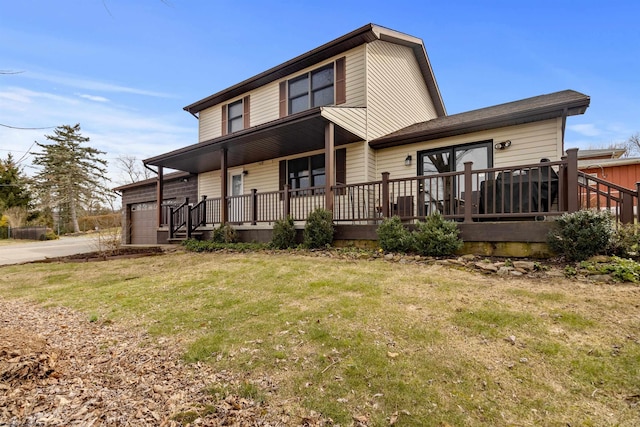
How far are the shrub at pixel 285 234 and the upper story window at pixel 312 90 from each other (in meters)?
4.39

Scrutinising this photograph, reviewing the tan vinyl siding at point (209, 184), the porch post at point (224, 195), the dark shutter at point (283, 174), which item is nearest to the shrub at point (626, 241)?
the dark shutter at point (283, 174)

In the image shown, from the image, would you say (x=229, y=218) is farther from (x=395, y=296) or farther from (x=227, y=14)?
(x=395, y=296)

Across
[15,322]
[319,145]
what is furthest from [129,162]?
[15,322]

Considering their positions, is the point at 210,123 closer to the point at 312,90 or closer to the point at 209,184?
the point at 209,184

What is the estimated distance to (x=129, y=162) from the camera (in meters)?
35.8

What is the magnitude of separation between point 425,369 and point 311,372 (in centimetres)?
86

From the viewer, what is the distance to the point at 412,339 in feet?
8.93

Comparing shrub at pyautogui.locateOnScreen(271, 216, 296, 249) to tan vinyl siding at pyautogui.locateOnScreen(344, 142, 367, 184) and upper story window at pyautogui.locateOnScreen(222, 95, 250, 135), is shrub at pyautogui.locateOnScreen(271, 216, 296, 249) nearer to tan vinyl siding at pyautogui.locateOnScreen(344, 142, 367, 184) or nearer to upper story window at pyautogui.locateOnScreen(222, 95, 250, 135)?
tan vinyl siding at pyautogui.locateOnScreen(344, 142, 367, 184)

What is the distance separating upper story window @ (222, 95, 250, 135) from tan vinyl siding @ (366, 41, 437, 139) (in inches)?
198

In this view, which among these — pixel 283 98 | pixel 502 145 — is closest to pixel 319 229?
pixel 502 145

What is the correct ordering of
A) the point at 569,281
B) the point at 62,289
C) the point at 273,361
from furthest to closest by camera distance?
the point at 62,289, the point at 569,281, the point at 273,361

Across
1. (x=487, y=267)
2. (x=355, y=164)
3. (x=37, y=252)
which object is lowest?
(x=37, y=252)

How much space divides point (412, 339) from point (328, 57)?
9.23 meters

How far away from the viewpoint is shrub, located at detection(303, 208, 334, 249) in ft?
23.3
